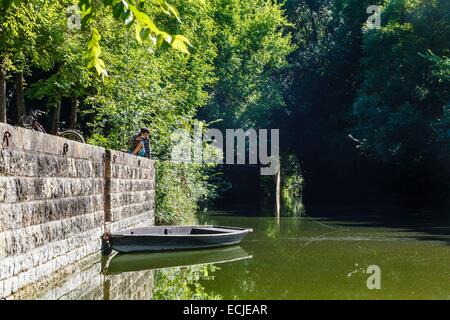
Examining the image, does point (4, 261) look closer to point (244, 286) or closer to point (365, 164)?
point (244, 286)

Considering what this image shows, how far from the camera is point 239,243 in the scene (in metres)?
16.2

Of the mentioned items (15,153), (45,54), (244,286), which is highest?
(45,54)

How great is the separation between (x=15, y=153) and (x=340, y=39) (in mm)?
34899

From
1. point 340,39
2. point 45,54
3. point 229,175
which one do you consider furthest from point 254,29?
point 45,54

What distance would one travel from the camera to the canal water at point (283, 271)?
367 inches

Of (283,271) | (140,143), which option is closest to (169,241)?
(283,271)

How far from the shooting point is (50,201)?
1009 centimetres

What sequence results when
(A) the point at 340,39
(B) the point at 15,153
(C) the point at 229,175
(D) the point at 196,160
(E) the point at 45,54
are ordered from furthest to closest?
1. (C) the point at 229,175
2. (A) the point at 340,39
3. (D) the point at 196,160
4. (E) the point at 45,54
5. (B) the point at 15,153

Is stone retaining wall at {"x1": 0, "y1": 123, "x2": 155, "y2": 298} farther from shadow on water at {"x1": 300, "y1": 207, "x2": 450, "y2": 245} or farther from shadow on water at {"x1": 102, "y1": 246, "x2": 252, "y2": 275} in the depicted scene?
shadow on water at {"x1": 300, "y1": 207, "x2": 450, "y2": 245}

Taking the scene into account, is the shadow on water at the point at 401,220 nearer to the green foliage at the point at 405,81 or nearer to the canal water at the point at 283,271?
the canal water at the point at 283,271

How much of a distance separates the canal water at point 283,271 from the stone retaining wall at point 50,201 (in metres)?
0.40

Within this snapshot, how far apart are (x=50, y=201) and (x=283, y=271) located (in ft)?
12.4

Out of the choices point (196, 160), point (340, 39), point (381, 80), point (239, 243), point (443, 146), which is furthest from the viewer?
point (340, 39)

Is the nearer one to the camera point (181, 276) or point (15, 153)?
point (15, 153)
